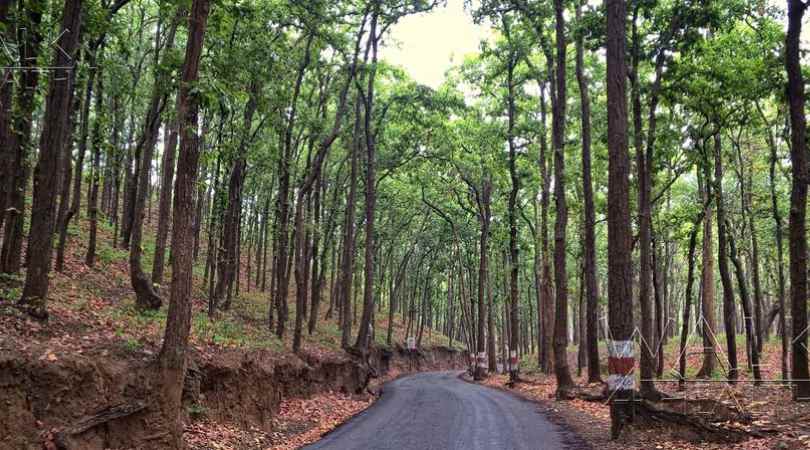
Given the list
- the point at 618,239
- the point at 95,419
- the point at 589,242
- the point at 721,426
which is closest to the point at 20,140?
the point at 95,419

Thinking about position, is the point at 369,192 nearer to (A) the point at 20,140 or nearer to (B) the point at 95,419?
(A) the point at 20,140

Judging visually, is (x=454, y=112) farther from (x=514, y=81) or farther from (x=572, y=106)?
(x=572, y=106)

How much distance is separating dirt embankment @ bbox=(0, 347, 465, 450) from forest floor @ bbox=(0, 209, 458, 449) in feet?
0.39

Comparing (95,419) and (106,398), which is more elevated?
(106,398)

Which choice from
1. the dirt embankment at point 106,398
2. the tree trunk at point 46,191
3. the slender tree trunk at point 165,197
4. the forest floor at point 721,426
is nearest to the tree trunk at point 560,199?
the forest floor at point 721,426

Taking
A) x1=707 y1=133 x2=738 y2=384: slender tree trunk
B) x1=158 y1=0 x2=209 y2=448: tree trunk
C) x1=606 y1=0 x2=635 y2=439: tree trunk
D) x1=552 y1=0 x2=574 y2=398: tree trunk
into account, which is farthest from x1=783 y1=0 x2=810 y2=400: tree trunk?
x1=158 y1=0 x2=209 y2=448: tree trunk

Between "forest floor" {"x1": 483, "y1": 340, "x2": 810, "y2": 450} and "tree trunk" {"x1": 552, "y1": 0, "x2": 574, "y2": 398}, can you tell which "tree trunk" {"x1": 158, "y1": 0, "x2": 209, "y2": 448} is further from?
"tree trunk" {"x1": 552, "y1": 0, "x2": 574, "y2": 398}

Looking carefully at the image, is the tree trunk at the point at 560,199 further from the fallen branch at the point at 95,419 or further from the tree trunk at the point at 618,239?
the fallen branch at the point at 95,419

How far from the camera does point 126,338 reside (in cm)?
1050

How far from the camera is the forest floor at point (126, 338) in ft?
29.3

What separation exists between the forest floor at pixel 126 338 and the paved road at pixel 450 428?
0.99 meters

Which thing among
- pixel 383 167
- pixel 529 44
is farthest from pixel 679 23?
pixel 383 167

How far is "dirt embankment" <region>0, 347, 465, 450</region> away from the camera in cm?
736

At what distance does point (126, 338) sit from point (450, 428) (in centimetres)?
705
